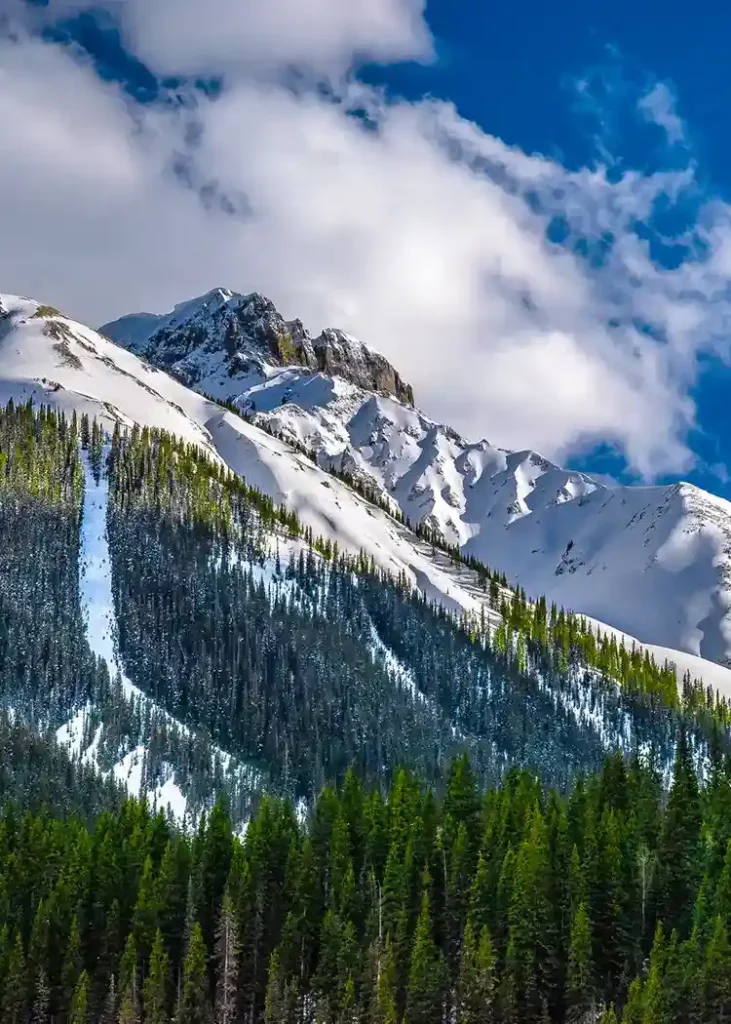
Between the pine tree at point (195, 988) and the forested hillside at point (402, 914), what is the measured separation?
153 millimetres

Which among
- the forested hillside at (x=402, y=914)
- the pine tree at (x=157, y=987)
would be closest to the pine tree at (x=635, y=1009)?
the forested hillside at (x=402, y=914)

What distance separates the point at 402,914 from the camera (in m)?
85.9

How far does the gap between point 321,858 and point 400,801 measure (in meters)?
8.34

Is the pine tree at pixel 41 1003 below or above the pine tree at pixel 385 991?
below

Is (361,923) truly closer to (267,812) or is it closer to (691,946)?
(267,812)

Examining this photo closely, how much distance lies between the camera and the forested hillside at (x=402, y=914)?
77688mm

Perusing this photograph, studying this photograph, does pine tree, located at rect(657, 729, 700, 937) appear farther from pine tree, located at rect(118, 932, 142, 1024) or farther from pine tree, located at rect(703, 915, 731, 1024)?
pine tree, located at rect(118, 932, 142, 1024)

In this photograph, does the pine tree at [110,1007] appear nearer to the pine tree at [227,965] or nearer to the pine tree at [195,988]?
the pine tree at [195,988]

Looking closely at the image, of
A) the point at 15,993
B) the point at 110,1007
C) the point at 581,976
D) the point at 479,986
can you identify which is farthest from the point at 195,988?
the point at 581,976

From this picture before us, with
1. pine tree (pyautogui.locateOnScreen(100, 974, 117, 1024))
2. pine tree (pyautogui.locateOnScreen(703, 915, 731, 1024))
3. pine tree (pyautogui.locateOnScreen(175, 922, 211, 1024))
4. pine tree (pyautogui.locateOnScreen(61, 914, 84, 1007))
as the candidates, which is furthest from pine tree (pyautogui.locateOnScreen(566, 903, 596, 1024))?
pine tree (pyautogui.locateOnScreen(61, 914, 84, 1007))

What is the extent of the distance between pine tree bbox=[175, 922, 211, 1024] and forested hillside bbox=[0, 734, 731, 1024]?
0.15 meters

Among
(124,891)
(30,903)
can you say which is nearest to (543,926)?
(124,891)

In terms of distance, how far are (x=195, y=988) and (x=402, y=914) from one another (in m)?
15.1

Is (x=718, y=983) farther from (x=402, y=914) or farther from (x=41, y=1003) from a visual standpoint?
(x=41, y=1003)
